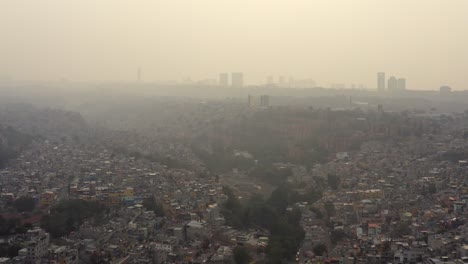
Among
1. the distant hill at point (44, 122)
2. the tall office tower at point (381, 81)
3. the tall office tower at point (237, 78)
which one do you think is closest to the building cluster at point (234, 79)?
the tall office tower at point (237, 78)

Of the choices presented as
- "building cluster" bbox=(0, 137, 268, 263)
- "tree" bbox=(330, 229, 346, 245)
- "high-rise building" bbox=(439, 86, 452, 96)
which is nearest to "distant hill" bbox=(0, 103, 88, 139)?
"building cluster" bbox=(0, 137, 268, 263)

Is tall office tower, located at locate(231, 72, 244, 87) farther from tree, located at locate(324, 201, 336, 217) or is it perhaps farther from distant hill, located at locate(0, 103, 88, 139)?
tree, located at locate(324, 201, 336, 217)

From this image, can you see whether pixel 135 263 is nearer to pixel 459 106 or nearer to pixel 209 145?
pixel 209 145

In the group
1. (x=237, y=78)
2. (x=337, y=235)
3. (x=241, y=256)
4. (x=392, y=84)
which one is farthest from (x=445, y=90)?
Result: (x=241, y=256)

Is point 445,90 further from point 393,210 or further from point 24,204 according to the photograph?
point 24,204

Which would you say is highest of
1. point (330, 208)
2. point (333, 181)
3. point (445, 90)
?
point (445, 90)

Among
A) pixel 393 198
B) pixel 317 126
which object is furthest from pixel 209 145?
pixel 393 198

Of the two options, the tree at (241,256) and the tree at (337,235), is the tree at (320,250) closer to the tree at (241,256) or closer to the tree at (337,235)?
the tree at (337,235)
